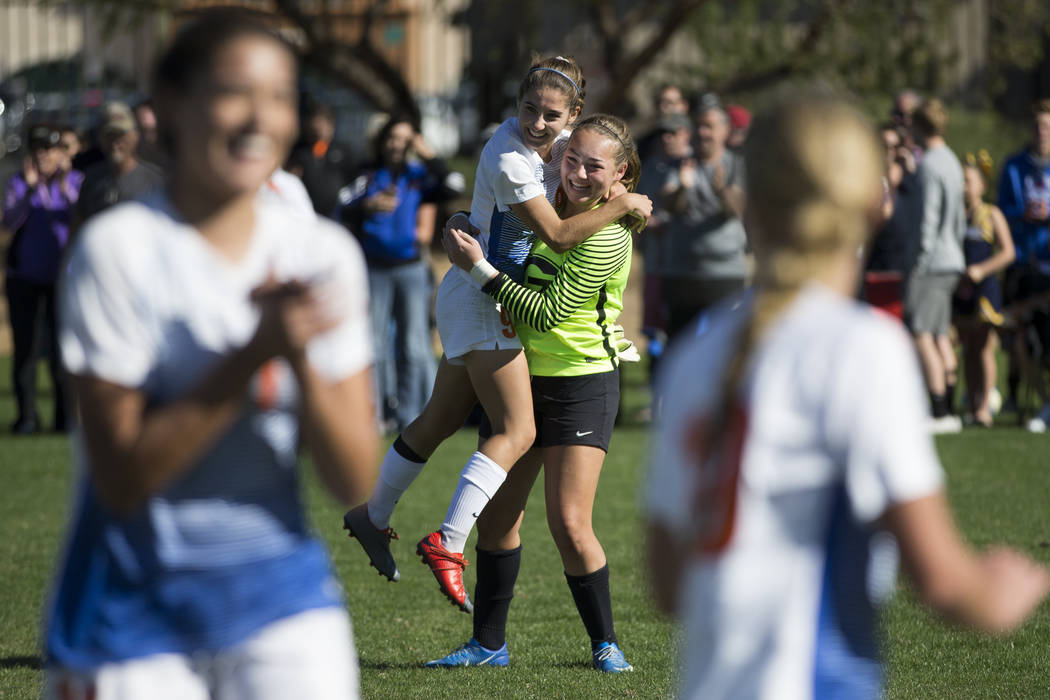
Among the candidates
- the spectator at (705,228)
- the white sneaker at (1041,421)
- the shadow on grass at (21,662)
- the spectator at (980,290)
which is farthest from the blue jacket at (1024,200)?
the shadow on grass at (21,662)

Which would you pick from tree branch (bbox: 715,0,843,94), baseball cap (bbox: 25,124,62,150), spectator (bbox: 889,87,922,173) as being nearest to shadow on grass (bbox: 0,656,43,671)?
baseball cap (bbox: 25,124,62,150)

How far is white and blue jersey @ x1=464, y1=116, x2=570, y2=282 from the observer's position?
440 cm

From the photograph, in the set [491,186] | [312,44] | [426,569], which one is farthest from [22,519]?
[312,44]

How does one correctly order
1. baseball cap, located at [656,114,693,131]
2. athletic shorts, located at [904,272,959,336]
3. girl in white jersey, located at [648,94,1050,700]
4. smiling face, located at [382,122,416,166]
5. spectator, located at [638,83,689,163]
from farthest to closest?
spectator, located at [638,83,689,163], athletic shorts, located at [904,272,959,336], baseball cap, located at [656,114,693,131], smiling face, located at [382,122,416,166], girl in white jersey, located at [648,94,1050,700]

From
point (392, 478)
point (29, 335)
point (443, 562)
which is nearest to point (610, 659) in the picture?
point (443, 562)

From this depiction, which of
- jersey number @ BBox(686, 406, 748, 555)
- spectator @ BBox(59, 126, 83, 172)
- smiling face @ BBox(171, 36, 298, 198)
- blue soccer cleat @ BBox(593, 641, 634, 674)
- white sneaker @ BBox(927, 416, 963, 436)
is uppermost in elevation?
smiling face @ BBox(171, 36, 298, 198)

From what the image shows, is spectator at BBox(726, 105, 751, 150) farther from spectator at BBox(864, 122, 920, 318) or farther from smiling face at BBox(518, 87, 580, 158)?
smiling face at BBox(518, 87, 580, 158)

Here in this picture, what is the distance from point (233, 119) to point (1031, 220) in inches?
377

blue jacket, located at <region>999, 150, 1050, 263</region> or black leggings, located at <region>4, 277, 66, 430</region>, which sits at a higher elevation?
blue jacket, located at <region>999, 150, 1050, 263</region>

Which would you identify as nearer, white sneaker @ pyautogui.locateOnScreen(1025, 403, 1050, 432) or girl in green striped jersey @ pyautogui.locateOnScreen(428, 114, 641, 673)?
girl in green striped jersey @ pyautogui.locateOnScreen(428, 114, 641, 673)

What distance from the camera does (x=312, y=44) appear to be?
59.9 feet

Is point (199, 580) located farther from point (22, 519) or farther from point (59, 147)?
point (59, 147)

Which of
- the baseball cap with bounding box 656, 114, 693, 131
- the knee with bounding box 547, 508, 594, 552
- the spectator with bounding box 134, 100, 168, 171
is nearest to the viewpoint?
the knee with bounding box 547, 508, 594, 552

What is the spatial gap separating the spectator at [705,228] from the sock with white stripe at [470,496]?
224 inches
